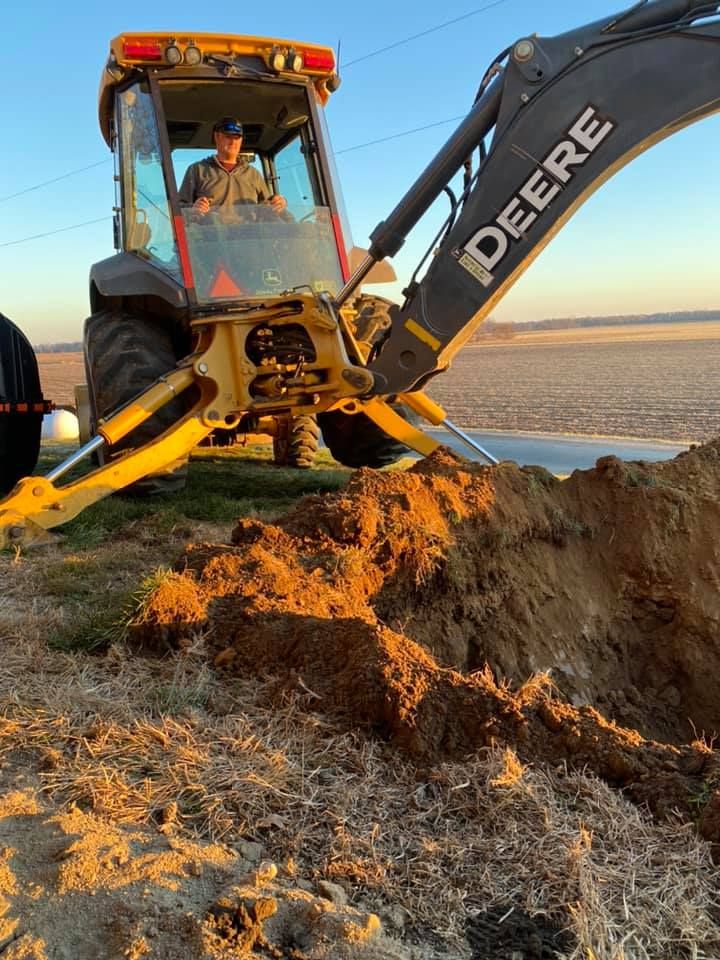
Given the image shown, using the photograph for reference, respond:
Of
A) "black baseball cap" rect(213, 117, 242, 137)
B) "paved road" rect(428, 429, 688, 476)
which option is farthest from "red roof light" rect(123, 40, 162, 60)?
"paved road" rect(428, 429, 688, 476)

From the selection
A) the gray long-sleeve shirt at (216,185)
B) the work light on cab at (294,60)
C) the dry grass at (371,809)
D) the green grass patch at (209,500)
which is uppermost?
the work light on cab at (294,60)

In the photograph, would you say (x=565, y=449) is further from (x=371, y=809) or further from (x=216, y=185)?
(x=371, y=809)

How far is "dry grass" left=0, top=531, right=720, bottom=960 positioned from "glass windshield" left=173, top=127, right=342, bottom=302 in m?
3.41

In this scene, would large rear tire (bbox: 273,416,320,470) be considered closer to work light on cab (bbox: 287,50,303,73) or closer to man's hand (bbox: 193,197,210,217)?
man's hand (bbox: 193,197,210,217)

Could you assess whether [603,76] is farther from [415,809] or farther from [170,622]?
[415,809]

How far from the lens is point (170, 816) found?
224 cm

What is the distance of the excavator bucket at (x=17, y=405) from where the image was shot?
699 cm

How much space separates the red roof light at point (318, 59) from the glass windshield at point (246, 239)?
83 cm

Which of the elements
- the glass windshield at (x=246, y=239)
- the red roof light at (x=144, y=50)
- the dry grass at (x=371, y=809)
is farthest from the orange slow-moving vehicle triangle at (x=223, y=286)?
the dry grass at (x=371, y=809)

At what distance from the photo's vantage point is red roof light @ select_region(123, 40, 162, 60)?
5.67 meters

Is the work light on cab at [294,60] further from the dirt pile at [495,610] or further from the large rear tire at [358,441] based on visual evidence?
the dirt pile at [495,610]

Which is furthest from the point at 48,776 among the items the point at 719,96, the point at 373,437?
the point at 373,437

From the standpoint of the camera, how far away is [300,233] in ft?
19.8

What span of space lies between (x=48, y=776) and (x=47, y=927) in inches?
28.0
